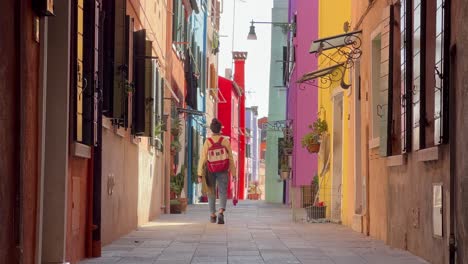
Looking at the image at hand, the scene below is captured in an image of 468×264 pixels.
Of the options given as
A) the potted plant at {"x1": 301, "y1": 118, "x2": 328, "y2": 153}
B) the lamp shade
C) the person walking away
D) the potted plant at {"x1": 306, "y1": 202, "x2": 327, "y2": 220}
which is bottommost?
the potted plant at {"x1": 306, "y1": 202, "x2": 327, "y2": 220}

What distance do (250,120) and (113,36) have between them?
207 feet

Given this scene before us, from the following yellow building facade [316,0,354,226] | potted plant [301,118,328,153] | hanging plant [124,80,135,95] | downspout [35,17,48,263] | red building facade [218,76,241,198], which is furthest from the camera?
red building facade [218,76,241,198]

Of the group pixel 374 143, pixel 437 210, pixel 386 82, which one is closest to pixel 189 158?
pixel 374 143

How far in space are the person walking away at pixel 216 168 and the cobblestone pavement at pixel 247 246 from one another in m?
0.80

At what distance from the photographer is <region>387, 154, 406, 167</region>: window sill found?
954 cm

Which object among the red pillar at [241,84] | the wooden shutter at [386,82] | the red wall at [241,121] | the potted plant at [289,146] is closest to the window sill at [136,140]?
the wooden shutter at [386,82]

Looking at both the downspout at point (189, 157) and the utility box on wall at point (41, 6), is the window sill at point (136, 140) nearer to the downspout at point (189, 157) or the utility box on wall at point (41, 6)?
the utility box on wall at point (41, 6)

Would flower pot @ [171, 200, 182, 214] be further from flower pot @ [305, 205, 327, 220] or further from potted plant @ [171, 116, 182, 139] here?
flower pot @ [305, 205, 327, 220]

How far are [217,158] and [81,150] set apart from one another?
672cm

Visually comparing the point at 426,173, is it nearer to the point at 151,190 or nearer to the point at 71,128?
the point at 71,128

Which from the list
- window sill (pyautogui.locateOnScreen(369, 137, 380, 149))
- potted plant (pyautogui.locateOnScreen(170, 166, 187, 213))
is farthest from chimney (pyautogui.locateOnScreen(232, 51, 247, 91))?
window sill (pyautogui.locateOnScreen(369, 137, 380, 149))

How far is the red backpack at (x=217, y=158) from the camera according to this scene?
14.4 metres

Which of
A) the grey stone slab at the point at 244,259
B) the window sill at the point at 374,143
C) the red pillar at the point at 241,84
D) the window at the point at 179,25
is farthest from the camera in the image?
the red pillar at the point at 241,84

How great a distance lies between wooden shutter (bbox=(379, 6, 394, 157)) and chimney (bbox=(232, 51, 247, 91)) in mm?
50200
